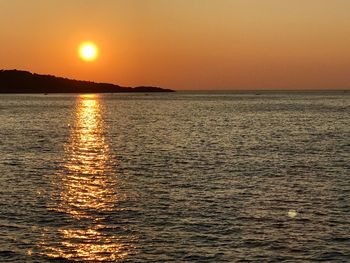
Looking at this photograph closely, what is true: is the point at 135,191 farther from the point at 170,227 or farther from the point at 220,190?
the point at 170,227

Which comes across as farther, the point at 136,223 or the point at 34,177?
the point at 34,177

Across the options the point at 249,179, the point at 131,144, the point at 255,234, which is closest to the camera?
the point at 255,234

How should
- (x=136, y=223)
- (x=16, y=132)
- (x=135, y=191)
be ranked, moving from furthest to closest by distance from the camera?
1. (x=16, y=132)
2. (x=135, y=191)
3. (x=136, y=223)

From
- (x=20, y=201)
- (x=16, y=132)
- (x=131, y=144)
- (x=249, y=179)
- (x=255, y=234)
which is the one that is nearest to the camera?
(x=255, y=234)

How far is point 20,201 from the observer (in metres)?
46.2

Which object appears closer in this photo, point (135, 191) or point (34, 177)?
point (135, 191)

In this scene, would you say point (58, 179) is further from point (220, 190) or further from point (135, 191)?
point (220, 190)

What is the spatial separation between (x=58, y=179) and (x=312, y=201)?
25785 millimetres

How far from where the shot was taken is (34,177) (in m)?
58.9

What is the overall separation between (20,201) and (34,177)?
1284 cm

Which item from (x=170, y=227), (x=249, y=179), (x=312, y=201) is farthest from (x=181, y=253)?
(x=249, y=179)

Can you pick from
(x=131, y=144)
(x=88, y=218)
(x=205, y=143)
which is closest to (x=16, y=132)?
(x=131, y=144)

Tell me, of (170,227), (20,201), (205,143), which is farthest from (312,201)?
(205,143)

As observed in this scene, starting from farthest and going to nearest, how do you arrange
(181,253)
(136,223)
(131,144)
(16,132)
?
(16,132)
(131,144)
(136,223)
(181,253)
